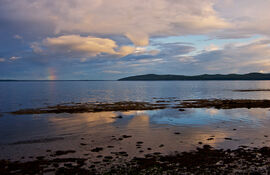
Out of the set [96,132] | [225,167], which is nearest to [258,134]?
[225,167]

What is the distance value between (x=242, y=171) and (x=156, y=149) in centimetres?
628

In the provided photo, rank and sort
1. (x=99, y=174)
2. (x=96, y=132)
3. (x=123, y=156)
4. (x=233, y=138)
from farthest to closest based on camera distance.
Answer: (x=96, y=132), (x=233, y=138), (x=123, y=156), (x=99, y=174)

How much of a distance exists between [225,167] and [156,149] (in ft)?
17.5

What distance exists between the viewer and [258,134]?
67.0 ft

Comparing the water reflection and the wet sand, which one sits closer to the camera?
the wet sand

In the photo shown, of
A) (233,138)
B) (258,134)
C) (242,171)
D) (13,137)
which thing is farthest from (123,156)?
(258,134)

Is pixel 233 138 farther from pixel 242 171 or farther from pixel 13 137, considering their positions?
pixel 13 137

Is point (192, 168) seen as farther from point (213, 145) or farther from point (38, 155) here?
point (38, 155)

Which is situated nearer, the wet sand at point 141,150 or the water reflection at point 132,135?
the wet sand at point 141,150

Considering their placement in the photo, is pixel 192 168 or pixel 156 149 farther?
pixel 156 149

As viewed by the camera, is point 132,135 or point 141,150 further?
point 132,135

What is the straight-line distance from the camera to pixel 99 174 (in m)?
11.3

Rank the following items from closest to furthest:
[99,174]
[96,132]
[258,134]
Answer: [99,174] < [258,134] < [96,132]

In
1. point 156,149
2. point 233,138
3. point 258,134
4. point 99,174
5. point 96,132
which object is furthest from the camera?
point 96,132
